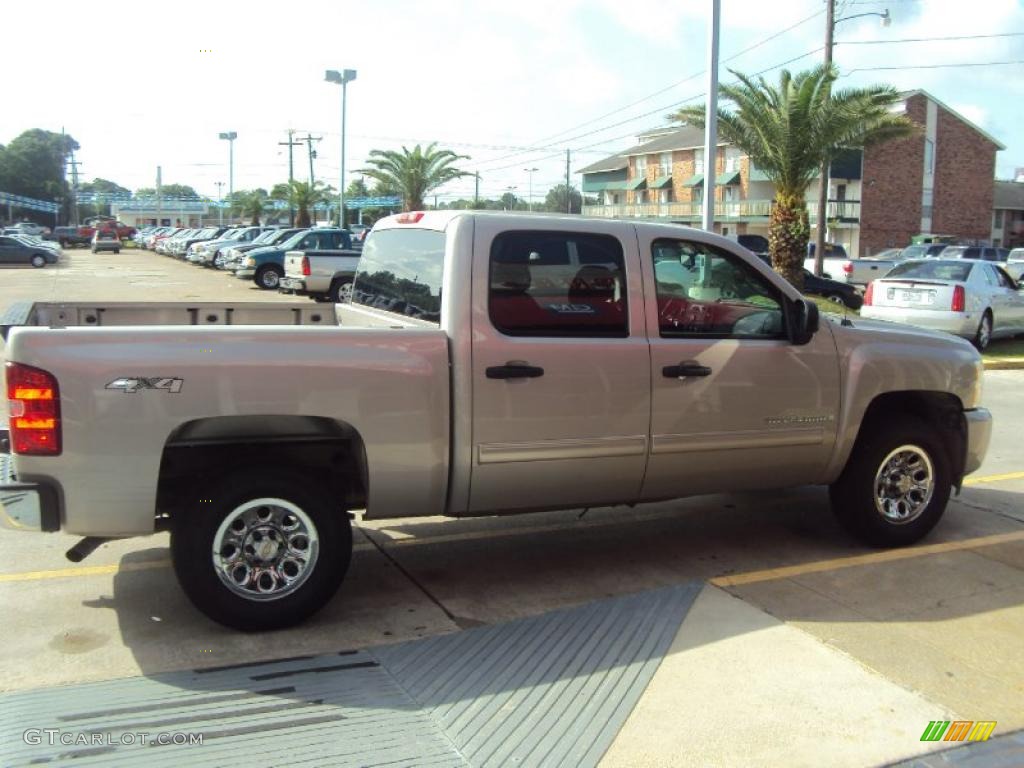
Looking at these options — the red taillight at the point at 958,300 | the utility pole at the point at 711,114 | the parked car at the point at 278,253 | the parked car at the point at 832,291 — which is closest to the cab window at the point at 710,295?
the utility pole at the point at 711,114

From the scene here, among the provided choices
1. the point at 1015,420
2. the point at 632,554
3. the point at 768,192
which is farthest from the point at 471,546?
the point at 768,192

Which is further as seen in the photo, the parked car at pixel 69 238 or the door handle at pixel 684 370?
the parked car at pixel 69 238

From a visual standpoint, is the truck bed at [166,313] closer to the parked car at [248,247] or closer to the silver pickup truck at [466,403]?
the silver pickup truck at [466,403]

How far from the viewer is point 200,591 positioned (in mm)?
4297

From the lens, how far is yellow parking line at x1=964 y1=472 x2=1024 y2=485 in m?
7.71

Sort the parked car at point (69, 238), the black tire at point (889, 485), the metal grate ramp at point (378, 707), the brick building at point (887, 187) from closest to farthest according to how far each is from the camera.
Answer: the metal grate ramp at point (378, 707) → the black tire at point (889, 485) → the brick building at point (887, 187) → the parked car at point (69, 238)

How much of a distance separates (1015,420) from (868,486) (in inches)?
231

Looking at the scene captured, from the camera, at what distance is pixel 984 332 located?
1559 centimetres

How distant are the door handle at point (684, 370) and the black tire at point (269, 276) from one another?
24623 millimetres

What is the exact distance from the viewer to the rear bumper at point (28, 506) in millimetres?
3992

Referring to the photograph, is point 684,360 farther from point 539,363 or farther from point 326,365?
point 326,365

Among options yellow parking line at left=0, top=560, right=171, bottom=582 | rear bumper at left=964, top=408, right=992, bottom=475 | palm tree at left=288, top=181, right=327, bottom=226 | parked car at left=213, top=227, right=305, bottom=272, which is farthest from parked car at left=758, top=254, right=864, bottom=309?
palm tree at left=288, top=181, right=327, bottom=226

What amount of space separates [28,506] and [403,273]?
7.44 ft

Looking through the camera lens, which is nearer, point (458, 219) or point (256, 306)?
point (458, 219)
